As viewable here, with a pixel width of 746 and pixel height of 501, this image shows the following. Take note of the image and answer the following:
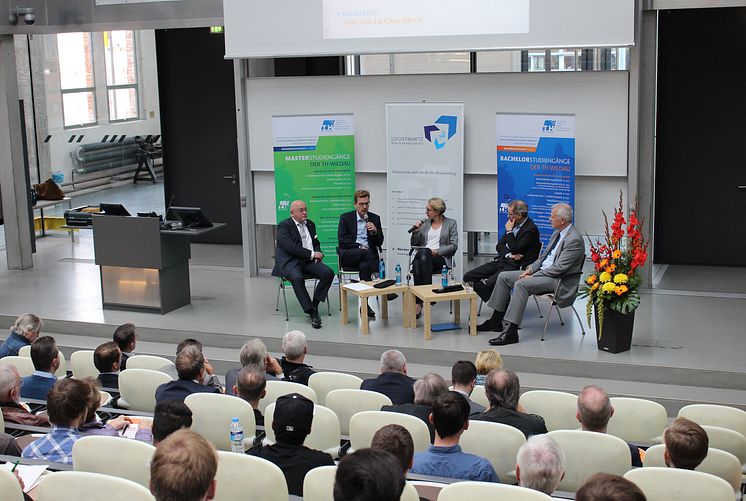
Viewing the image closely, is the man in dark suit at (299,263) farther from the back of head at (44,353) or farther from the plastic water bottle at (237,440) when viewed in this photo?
the plastic water bottle at (237,440)

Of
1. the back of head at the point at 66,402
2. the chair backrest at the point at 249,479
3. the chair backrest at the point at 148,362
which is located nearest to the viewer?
the chair backrest at the point at 249,479

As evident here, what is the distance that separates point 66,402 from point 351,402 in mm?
1594

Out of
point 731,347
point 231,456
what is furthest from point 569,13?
point 231,456

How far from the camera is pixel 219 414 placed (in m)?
5.00

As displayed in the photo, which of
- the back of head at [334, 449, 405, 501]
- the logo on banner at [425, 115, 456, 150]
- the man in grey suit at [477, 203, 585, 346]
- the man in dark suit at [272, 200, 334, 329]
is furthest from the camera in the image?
the logo on banner at [425, 115, 456, 150]

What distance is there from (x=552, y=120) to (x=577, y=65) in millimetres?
1931

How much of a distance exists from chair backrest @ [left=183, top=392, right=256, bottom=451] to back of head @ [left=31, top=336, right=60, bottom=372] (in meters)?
1.12

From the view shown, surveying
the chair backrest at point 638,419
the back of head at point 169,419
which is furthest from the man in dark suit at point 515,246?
the back of head at point 169,419

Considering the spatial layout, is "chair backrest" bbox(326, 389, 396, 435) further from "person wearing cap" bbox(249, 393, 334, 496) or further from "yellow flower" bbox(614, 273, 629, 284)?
"yellow flower" bbox(614, 273, 629, 284)

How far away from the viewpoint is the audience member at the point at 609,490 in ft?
8.22

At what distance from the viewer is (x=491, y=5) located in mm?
8758

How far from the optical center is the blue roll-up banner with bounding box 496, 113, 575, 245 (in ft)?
29.0

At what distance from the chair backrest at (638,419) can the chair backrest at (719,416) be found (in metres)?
0.13

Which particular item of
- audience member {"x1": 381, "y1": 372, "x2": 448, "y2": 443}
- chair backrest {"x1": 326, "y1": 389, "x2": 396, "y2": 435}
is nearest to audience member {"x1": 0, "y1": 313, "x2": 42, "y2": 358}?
chair backrest {"x1": 326, "y1": 389, "x2": 396, "y2": 435}
